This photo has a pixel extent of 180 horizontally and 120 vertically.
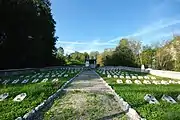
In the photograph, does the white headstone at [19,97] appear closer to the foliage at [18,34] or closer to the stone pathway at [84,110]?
the stone pathway at [84,110]

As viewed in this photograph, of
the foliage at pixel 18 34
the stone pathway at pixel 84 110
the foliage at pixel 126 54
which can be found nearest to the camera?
the stone pathway at pixel 84 110

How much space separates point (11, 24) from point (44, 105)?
2965 cm

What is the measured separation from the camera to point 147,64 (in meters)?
85.1

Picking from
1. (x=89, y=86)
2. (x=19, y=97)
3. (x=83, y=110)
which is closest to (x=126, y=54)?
(x=89, y=86)

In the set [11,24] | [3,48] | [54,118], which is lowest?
[54,118]

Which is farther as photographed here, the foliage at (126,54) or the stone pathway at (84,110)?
the foliage at (126,54)

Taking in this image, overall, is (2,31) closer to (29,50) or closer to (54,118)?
(29,50)

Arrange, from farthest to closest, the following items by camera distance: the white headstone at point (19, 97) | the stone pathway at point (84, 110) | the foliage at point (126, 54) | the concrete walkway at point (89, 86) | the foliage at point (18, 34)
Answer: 1. the foliage at point (126, 54)
2. the foliage at point (18, 34)
3. the concrete walkway at point (89, 86)
4. the white headstone at point (19, 97)
5. the stone pathway at point (84, 110)

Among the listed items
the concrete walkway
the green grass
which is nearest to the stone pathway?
the green grass

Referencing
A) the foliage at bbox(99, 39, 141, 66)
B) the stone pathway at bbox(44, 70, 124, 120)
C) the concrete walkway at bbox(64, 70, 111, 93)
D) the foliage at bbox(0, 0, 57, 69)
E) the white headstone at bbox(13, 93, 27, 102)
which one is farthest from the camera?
the foliage at bbox(99, 39, 141, 66)

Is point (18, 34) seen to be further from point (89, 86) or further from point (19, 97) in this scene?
point (19, 97)

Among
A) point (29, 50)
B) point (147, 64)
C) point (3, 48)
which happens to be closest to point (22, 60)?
point (29, 50)

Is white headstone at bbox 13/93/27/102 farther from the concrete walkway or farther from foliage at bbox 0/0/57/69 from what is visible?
foliage at bbox 0/0/57/69

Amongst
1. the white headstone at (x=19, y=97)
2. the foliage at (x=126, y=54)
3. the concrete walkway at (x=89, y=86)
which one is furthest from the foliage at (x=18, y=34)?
the foliage at (x=126, y=54)
